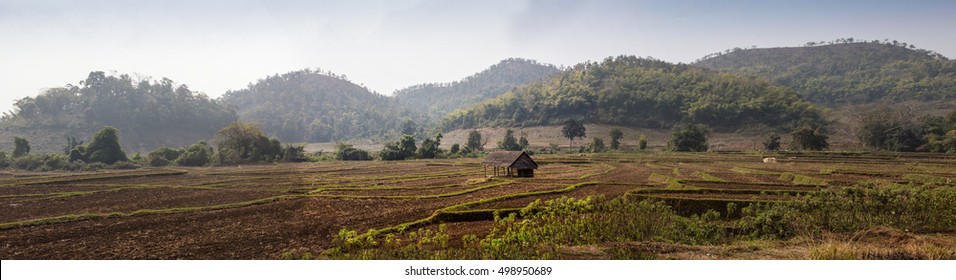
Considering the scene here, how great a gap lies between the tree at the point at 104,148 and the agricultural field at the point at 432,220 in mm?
22235

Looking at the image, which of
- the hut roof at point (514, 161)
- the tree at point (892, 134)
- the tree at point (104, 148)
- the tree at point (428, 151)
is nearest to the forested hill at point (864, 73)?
the tree at point (892, 134)

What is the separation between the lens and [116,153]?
55.0m

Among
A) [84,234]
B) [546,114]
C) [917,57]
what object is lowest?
[84,234]

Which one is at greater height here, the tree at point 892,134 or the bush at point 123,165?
the tree at point 892,134

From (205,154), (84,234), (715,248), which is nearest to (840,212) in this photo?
(715,248)

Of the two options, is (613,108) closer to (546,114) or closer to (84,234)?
(546,114)

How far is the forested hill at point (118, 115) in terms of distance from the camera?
79500mm

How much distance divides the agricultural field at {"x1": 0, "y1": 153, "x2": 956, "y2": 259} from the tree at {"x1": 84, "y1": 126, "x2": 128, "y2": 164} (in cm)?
2224

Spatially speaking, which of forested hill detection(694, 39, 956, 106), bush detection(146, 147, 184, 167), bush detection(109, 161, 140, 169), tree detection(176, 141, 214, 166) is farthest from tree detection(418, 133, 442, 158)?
forested hill detection(694, 39, 956, 106)

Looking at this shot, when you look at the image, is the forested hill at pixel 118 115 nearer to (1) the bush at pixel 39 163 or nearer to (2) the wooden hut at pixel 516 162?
(1) the bush at pixel 39 163

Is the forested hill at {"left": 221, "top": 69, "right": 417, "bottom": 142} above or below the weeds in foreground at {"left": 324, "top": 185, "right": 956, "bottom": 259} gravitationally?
above

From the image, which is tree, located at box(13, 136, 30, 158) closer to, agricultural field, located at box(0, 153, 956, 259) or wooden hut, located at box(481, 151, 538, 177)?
agricultural field, located at box(0, 153, 956, 259)

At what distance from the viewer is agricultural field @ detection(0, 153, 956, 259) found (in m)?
10.6

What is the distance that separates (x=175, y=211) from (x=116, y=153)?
143ft
